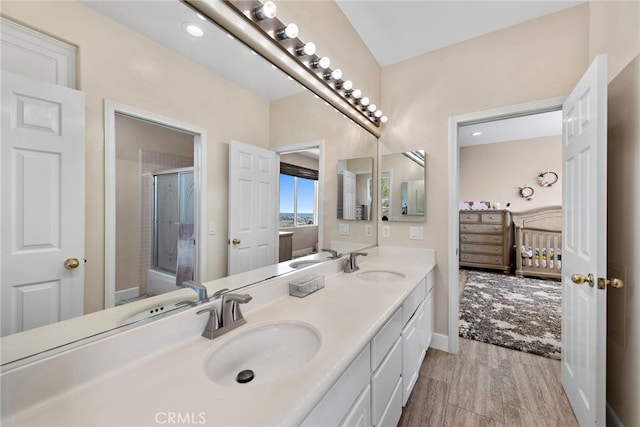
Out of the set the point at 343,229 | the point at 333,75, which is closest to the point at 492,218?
the point at 343,229

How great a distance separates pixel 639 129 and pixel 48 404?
2389 mm

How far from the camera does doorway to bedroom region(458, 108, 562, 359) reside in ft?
13.2

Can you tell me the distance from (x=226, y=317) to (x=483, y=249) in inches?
208

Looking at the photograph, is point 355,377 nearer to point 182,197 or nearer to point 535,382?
point 182,197

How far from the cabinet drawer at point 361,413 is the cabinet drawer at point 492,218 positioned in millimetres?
4923

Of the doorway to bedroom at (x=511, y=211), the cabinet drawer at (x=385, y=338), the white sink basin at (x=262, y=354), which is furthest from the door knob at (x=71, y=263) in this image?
the doorway to bedroom at (x=511, y=211)

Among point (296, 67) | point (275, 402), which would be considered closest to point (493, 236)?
point (296, 67)

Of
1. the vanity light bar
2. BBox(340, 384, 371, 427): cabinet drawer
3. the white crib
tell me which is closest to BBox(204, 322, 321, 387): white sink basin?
BBox(340, 384, 371, 427): cabinet drawer

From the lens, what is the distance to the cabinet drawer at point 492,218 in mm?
4824

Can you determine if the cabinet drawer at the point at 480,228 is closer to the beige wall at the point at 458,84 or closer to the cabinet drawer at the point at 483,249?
the cabinet drawer at the point at 483,249

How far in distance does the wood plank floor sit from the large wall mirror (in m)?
1.40

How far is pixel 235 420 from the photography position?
1.85 ft

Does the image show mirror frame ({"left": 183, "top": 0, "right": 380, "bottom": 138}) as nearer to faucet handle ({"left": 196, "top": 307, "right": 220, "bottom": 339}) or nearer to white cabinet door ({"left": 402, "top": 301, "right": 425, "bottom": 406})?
faucet handle ({"left": 196, "top": 307, "right": 220, "bottom": 339})

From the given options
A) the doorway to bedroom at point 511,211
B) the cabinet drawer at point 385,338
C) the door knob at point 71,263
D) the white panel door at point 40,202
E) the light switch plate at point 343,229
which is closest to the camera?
the white panel door at point 40,202
